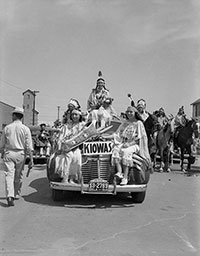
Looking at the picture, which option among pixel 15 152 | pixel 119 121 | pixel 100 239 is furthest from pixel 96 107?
pixel 100 239

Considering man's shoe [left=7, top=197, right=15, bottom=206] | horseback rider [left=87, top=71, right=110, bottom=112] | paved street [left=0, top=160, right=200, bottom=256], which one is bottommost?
paved street [left=0, top=160, right=200, bottom=256]

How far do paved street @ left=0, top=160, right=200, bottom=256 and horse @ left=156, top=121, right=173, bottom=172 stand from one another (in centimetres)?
497

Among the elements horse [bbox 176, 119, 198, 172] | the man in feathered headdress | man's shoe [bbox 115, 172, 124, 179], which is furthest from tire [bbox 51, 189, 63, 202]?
horse [bbox 176, 119, 198, 172]

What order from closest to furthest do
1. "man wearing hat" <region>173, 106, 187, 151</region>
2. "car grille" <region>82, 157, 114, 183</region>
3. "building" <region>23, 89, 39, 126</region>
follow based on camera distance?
"car grille" <region>82, 157, 114, 183</region>
"man wearing hat" <region>173, 106, 187, 151</region>
"building" <region>23, 89, 39, 126</region>

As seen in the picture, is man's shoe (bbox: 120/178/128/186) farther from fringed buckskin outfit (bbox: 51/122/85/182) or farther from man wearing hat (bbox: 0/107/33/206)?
man wearing hat (bbox: 0/107/33/206)

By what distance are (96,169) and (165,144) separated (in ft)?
22.6

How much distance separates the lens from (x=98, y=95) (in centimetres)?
987

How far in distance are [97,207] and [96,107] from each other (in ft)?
11.7

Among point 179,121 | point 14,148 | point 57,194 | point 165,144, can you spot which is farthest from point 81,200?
point 179,121

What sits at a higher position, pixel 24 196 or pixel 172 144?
pixel 172 144

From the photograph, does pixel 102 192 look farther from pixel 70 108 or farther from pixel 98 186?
pixel 70 108

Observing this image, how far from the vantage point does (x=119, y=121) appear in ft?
27.7

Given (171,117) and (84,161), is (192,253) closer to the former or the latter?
(84,161)

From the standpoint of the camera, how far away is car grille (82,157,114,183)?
664cm
